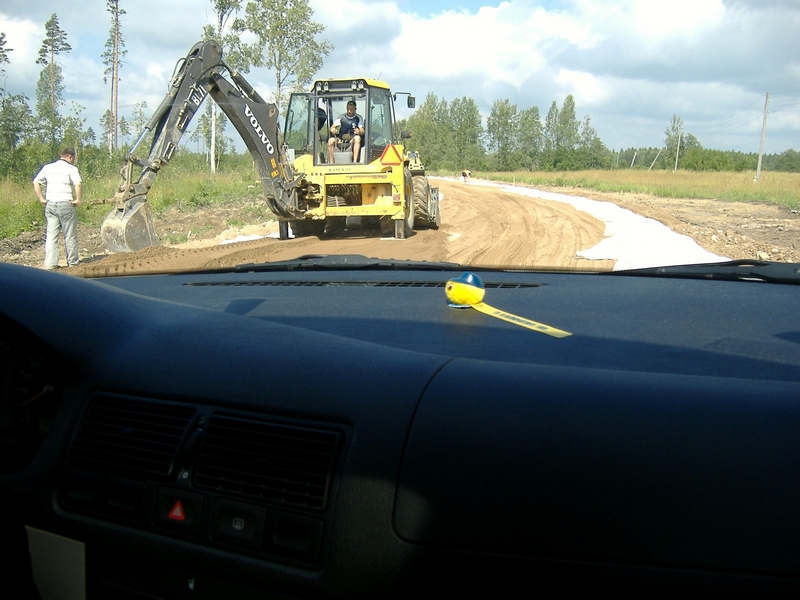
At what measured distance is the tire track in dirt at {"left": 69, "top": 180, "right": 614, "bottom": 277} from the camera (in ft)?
38.1

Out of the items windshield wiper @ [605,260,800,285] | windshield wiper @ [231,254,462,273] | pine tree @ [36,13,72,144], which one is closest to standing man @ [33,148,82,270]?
windshield wiper @ [231,254,462,273]

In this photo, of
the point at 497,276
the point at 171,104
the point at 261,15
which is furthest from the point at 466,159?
the point at 497,276

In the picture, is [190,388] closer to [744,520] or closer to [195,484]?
[195,484]

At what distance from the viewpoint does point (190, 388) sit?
78.8 inches

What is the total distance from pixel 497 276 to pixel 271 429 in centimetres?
245

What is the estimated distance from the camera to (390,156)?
15.0m

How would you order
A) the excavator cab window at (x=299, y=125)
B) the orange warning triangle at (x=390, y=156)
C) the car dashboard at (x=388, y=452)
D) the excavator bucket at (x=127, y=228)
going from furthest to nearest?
the excavator cab window at (x=299, y=125)
the orange warning triangle at (x=390, y=156)
the excavator bucket at (x=127, y=228)
the car dashboard at (x=388, y=452)

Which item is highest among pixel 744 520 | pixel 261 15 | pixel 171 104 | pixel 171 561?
pixel 261 15

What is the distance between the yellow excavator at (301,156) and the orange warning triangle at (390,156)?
0.02 m

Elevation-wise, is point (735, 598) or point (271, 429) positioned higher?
point (271, 429)

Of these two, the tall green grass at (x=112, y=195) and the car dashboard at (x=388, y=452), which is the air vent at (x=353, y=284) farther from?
the tall green grass at (x=112, y=195)

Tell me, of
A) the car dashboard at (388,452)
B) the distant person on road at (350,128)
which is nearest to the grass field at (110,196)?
the distant person on road at (350,128)

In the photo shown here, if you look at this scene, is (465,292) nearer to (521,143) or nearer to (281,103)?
(281,103)

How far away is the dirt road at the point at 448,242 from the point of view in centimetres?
1220
